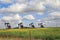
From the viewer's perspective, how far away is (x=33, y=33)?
19.3 m

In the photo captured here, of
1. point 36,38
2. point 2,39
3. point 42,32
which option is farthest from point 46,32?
point 2,39

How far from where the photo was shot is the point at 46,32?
786 inches

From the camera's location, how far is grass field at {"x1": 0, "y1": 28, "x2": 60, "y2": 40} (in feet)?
60.7

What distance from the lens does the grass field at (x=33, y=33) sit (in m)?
18.5

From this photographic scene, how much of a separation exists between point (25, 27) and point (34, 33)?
1862 millimetres

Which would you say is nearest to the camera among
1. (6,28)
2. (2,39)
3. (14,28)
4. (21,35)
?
(2,39)

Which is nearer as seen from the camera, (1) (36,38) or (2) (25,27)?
(1) (36,38)

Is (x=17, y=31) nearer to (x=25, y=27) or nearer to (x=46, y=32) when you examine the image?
(x=25, y=27)

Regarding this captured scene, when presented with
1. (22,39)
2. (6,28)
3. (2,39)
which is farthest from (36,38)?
(6,28)

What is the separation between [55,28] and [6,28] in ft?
16.9

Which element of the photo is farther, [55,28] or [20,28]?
[20,28]

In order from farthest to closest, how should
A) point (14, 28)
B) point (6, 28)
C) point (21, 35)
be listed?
1. point (6, 28)
2. point (14, 28)
3. point (21, 35)

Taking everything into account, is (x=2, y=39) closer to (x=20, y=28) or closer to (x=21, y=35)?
(x=21, y=35)

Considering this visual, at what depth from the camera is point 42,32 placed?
65.6 feet
